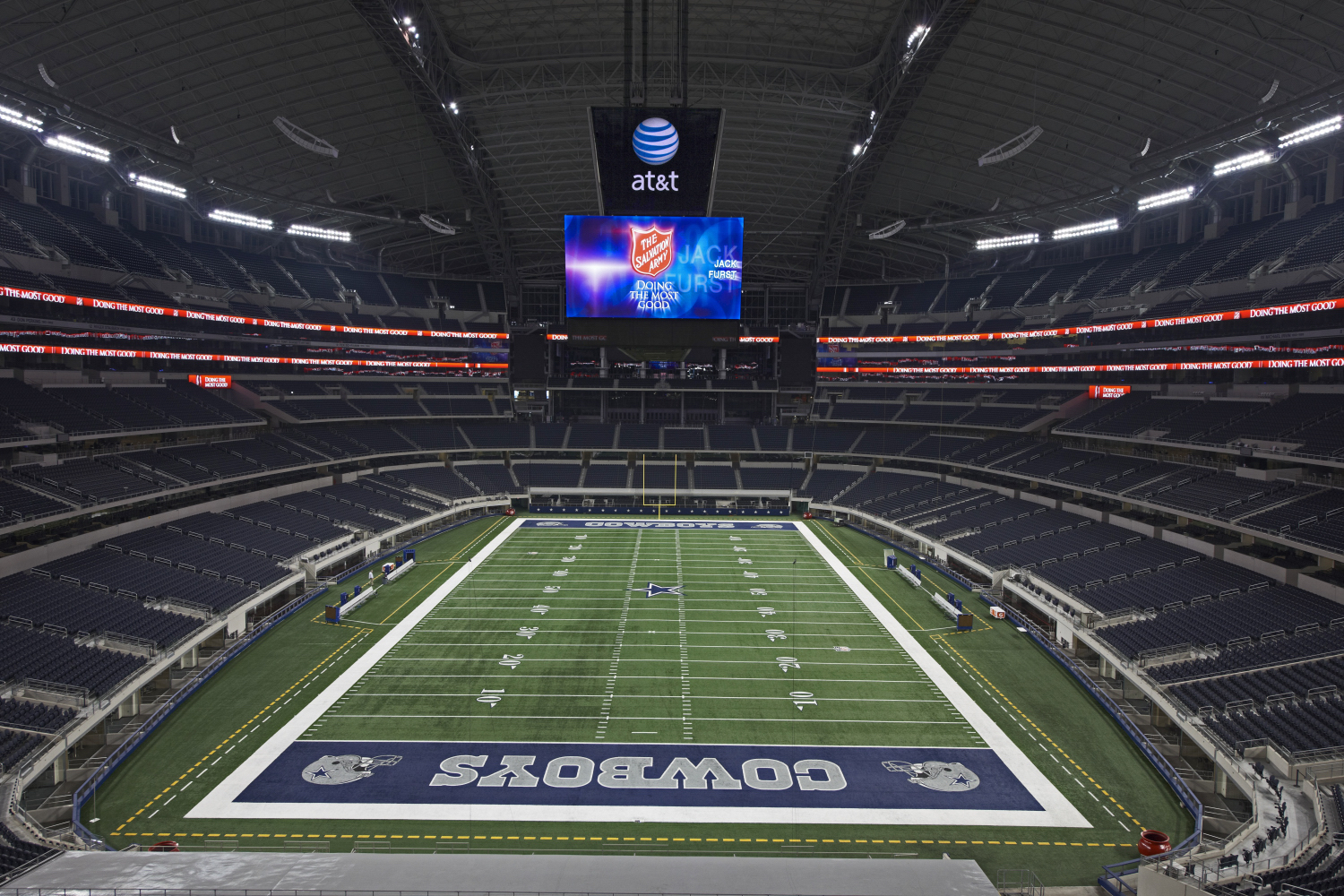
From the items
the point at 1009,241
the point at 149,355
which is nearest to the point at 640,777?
the point at 149,355

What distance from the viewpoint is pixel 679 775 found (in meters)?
16.1

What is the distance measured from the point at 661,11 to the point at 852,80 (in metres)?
10.1

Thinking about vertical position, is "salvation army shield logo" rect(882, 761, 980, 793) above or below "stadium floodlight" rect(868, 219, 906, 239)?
below

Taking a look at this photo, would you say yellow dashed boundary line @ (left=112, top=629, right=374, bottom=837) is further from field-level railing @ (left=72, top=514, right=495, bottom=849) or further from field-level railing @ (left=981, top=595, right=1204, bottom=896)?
field-level railing @ (left=981, top=595, right=1204, bottom=896)

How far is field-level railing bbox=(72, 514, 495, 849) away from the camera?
14.4 m

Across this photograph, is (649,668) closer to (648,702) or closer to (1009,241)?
(648,702)

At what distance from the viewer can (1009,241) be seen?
44.7 meters

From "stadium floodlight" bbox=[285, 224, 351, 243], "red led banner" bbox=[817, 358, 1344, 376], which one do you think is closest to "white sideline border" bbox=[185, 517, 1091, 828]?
"red led banner" bbox=[817, 358, 1344, 376]

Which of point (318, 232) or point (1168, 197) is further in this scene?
point (318, 232)

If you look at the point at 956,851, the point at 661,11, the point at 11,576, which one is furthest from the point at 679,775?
the point at 661,11

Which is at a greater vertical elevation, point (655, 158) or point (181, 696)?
point (655, 158)

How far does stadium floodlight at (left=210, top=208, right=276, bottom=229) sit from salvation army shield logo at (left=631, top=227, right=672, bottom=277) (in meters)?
32.8

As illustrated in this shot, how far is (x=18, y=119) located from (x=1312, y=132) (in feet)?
168

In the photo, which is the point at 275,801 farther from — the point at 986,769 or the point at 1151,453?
the point at 1151,453
